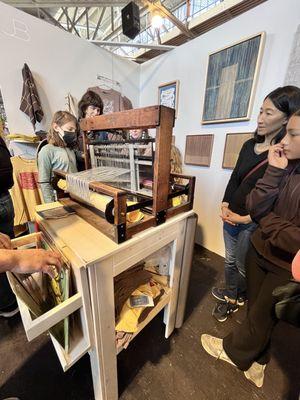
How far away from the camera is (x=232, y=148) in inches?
70.3

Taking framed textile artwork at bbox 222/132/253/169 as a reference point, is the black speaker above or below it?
above

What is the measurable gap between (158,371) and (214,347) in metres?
0.38

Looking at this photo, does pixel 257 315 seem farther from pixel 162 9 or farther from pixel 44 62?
pixel 44 62

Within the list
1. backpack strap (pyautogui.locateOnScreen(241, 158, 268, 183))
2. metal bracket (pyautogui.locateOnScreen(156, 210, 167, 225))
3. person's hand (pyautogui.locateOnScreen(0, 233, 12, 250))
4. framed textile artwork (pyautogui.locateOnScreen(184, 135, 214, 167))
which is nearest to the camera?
person's hand (pyautogui.locateOnScreen(0, 233, 12, 250))

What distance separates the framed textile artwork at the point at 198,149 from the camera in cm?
199

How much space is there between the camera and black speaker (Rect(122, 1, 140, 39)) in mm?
1638

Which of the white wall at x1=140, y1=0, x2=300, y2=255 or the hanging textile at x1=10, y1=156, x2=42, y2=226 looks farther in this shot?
the hanging textile at x1=10, y1=156, x2=42, y2=226

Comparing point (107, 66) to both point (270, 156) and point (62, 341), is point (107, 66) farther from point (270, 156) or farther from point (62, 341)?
point (62, 341)

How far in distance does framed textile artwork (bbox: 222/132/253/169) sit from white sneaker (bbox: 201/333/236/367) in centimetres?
147

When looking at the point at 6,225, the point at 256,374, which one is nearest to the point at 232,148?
the point at 256,374

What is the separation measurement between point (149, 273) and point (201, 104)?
1.85 metres

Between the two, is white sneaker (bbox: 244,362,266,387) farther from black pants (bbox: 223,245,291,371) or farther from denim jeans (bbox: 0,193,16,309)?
denim jeans (bbox: 0,193,16,309)

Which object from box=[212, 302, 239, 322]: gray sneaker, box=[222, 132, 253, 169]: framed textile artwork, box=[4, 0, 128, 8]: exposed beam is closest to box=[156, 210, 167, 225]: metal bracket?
box=[212, 302, 239, 322]: gray sneaker

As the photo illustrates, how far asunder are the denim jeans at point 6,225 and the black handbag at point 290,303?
58.3 inches
